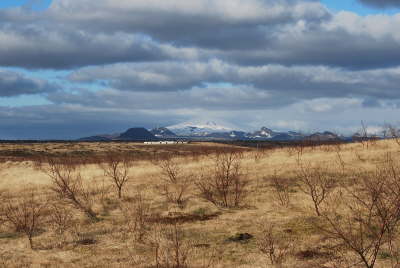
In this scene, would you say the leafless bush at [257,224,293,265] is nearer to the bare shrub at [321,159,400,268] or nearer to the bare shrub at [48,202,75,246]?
the bare shrub at [321,159,400,268]

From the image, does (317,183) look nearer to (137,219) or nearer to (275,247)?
(137,219)

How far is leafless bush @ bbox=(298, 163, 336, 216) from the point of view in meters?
16.9

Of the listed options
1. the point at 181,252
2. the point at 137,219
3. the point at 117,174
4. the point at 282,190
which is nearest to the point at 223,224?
the point at 137,219

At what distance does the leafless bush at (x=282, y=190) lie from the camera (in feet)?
58.9

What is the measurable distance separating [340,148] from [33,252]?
84.4 feet

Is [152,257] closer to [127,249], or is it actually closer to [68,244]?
[127,249]

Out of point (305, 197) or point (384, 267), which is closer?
point (384, 267)

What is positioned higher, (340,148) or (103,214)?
(340,148)

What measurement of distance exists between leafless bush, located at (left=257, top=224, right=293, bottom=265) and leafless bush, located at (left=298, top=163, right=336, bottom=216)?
8.61 ft

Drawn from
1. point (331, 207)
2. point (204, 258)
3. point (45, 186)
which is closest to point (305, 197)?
point (331, 207)

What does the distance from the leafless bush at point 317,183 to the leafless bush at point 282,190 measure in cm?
62

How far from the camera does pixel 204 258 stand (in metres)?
11.5

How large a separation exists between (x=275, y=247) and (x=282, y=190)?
26.8 feet

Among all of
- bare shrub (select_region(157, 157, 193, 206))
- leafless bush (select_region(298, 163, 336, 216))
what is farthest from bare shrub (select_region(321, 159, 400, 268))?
bare shrub (select_region(157, 157, 193, 206))
